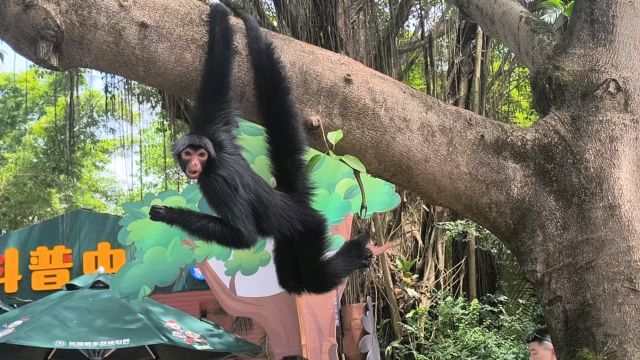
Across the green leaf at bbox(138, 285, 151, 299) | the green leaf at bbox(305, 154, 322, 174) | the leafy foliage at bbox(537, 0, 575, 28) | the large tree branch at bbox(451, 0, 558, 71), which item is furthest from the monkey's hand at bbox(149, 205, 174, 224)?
the leafy foliage at bbox(537, 0, 575, 28)

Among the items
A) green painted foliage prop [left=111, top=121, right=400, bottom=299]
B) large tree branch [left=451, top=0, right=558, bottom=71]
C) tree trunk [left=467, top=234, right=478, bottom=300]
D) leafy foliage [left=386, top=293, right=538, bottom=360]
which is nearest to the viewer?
green painted foliage prop [left=111, top=121, right=400, bottom=299]

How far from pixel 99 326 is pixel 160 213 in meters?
2.01

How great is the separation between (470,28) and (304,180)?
16.7 ft

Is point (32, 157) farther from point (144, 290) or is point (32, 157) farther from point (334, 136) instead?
point (334, 136)

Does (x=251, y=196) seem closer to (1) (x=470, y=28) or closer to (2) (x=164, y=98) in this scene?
(2) (x=164, y=98)

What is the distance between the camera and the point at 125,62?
6.95 feet

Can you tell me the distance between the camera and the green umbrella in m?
3.61

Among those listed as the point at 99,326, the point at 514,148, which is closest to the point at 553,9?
the point at 514,148

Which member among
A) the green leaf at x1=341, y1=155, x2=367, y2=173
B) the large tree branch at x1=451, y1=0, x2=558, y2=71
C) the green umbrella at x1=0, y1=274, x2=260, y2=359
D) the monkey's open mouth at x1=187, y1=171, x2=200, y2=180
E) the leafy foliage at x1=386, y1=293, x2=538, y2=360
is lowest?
the leafy foliage at x1=386, y1=293, x2=538, y2=360

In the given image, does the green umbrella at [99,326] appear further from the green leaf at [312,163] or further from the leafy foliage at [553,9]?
the leafy foliage at [553,9]

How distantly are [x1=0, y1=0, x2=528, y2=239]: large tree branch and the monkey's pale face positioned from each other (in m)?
0.34

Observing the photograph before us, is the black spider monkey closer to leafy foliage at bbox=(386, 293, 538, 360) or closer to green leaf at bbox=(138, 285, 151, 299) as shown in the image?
green leaf at bbox=(138, 285, 151, 299)

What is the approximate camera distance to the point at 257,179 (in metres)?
2.10

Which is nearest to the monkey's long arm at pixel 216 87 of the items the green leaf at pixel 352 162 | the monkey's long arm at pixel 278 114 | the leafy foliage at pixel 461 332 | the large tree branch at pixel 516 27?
the monkey's long arm at pixel 278 114
